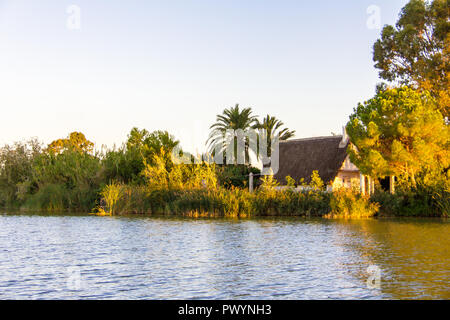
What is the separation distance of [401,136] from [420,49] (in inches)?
432

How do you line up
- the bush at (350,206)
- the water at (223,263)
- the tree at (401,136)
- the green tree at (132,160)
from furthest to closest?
the green tree at (132,160) < the tree at (401,136) < the bush at (350,206) < the water at (223,263)

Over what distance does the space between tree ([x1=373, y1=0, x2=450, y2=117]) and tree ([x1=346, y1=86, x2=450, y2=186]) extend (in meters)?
5.89

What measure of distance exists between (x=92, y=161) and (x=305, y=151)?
16.8 m

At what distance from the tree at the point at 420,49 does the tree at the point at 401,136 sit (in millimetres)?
5890

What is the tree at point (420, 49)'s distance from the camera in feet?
131

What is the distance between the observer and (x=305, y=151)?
46.2 m

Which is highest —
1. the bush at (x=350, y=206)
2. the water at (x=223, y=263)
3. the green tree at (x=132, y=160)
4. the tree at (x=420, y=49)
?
the tree at (x=420, y=49)

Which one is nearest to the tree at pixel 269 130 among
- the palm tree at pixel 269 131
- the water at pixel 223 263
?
the palm tree at pixel 269 131

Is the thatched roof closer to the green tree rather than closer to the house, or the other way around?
the house

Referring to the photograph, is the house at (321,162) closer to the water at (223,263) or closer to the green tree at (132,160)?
the green tree at (132,160)

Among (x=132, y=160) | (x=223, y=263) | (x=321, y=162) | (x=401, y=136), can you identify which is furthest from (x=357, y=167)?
(x=223, y=263)

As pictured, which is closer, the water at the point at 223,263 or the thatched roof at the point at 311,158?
the water at the point at 223,263

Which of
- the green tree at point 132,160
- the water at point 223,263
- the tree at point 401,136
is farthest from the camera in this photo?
the green tree at point 132,160
